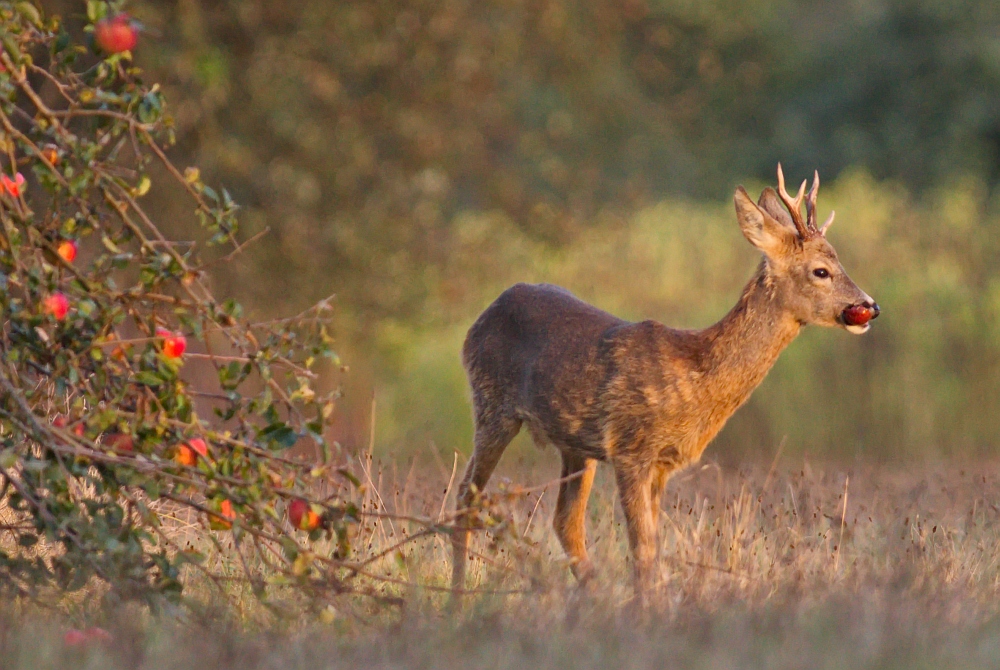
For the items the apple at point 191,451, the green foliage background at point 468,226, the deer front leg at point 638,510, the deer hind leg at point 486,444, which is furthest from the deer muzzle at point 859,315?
the green foliage background at point 468,226

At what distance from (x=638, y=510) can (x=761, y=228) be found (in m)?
1.25

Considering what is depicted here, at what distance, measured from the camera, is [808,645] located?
4.70m

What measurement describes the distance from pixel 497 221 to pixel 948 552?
30.3 ft

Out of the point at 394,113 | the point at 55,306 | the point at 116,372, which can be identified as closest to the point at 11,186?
the point at 55,306

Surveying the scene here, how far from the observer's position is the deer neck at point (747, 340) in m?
6.37

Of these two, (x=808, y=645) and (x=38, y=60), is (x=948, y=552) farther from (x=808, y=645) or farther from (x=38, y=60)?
(x=38, y=60)

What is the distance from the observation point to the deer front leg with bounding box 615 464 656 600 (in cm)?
609

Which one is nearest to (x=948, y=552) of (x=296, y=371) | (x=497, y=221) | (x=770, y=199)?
(x=770, y=199)

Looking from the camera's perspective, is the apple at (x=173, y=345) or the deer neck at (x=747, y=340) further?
the deer neck at (x=747, y=340)

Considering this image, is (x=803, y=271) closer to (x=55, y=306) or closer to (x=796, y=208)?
(x=796, y=208)

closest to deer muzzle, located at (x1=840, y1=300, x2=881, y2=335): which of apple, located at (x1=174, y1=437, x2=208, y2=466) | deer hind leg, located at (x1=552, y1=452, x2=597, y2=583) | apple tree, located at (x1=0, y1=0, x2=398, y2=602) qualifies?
deer hind leg, located at (x1=552, y1=452, x2=597, y2=583)

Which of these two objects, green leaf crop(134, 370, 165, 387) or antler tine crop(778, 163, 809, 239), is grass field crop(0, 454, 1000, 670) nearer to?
green leaf crop(134, 370, 165, 387)

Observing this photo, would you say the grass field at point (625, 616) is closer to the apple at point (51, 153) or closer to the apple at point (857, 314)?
the apple at point (857, 314)

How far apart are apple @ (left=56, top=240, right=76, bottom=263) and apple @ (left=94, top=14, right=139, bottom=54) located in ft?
2.12
